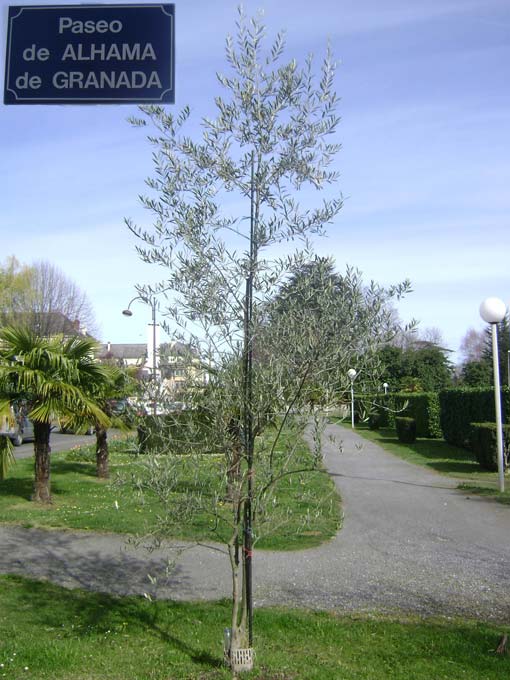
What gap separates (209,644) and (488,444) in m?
11.5

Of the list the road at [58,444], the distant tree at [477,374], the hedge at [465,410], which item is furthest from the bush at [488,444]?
the distant tree at [477,374]

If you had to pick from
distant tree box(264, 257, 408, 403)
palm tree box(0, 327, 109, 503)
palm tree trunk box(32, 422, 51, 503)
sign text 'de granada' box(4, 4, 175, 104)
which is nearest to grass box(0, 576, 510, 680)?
distant tree box(264, 257, 408, 403)

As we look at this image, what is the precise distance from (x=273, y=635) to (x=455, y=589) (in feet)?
7.02

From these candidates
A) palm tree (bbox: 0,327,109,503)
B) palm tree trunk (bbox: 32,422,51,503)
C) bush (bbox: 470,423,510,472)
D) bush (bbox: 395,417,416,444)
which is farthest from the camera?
bush (bbox: 395,417,416,444)

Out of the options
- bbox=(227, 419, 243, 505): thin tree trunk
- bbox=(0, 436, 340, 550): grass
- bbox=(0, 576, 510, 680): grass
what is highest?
bbox=(227, 419, 243, 505): thin tree trunk

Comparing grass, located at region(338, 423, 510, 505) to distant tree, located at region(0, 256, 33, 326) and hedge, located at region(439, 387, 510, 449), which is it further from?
distant tree, located at region(0, 256, 33, 326)

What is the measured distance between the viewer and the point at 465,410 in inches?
821

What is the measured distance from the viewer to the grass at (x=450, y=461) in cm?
1261

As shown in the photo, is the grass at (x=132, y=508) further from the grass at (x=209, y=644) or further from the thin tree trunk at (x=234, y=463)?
the grass at (x=209, y=644)

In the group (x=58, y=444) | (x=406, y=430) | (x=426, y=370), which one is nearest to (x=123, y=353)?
(x=58, y=444)

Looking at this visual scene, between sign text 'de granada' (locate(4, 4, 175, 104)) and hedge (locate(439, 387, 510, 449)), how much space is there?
599 inches

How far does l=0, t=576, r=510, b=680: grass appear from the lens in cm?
452

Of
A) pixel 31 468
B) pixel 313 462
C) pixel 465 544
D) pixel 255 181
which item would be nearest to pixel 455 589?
pixel 465 544

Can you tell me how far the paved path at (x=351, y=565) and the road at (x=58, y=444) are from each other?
13430 millimetres
